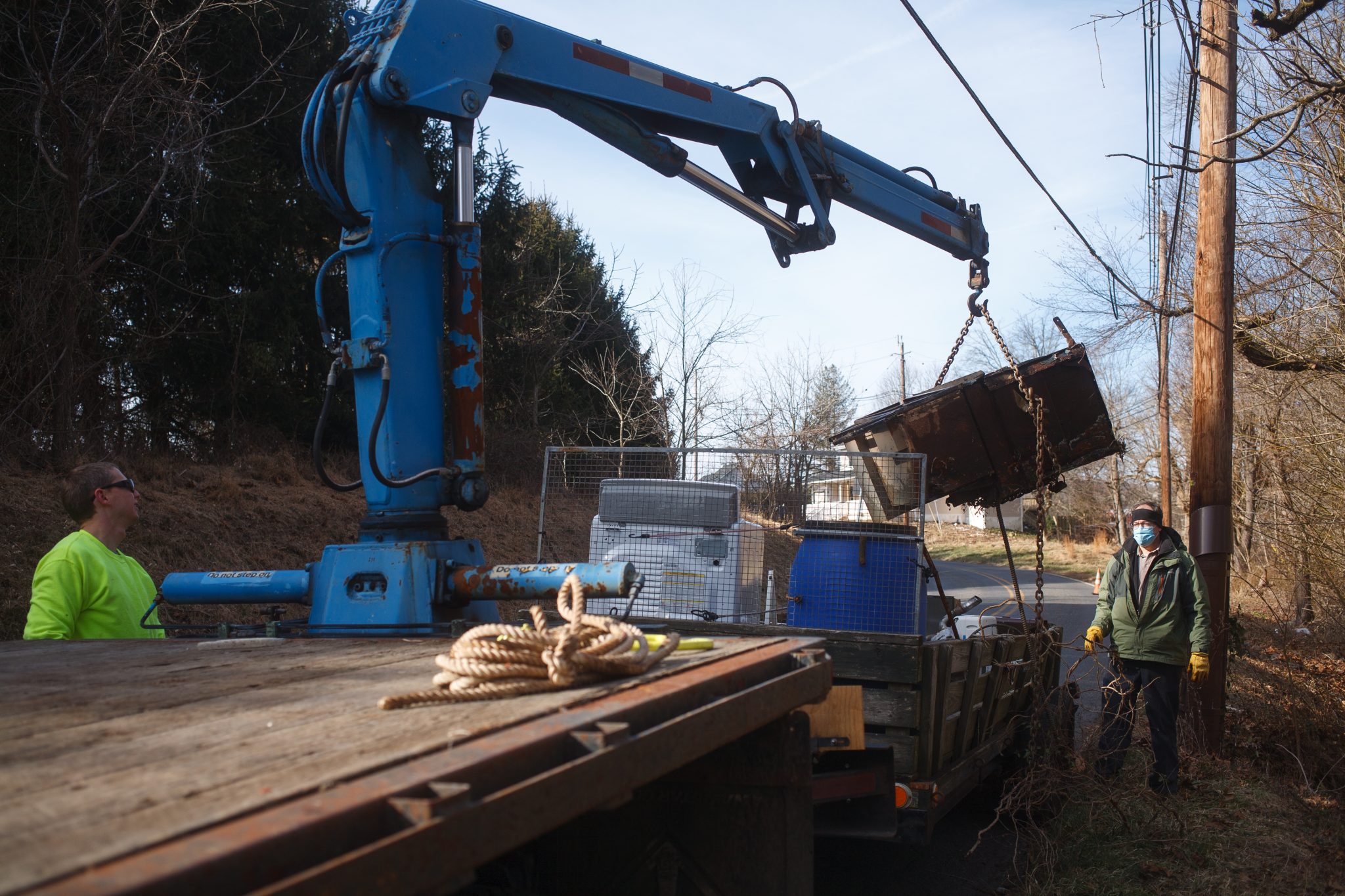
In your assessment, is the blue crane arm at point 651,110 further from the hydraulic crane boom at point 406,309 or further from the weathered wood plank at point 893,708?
the weathered wood plank at point 893,708

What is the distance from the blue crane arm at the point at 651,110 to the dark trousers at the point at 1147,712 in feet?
11.3

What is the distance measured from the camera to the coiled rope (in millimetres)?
2322

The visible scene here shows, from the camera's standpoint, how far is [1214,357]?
7.72 m

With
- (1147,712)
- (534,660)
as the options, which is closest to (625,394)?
(1147,712)

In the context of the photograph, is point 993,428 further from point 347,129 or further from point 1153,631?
point 347,129

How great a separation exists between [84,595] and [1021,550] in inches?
1913

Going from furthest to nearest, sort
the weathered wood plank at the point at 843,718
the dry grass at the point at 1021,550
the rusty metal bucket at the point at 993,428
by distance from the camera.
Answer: the dry grass at the point at 1021,550
the rusty metal bucket at the point at 993,428
the weathered wood plank at the point at 843,718

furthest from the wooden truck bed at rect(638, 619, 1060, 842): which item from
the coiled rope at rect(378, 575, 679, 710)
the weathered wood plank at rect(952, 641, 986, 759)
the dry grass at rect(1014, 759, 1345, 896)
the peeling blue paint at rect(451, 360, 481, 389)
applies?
the coiled rope at rect(378, 575, 679, 710)

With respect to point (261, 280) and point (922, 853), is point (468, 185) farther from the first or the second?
point (261, 280)

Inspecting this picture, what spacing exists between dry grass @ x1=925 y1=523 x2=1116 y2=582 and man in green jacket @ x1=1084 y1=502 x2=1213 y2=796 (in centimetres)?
2883

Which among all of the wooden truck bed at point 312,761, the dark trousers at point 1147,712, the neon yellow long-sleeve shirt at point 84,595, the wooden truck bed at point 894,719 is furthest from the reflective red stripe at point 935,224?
the neon yellow long-sleeve shirt at point 84,595

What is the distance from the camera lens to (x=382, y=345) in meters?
4.81

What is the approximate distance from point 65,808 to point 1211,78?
28.9 feet

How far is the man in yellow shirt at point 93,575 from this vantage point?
4.24 meters
